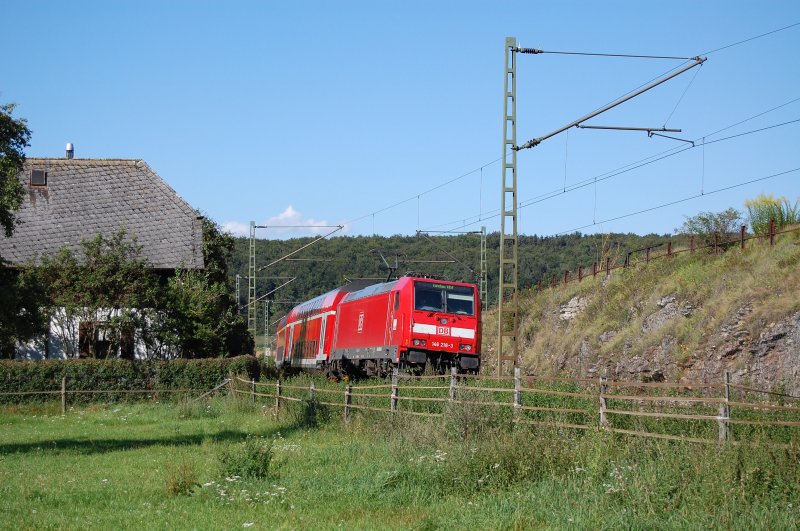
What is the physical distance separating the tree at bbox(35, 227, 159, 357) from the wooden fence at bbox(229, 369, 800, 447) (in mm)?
11226

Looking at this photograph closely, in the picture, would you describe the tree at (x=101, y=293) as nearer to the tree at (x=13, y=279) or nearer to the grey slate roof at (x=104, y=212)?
the grey slate roof at (x=104, y=212)

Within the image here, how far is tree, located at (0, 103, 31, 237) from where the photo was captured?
1738 cm

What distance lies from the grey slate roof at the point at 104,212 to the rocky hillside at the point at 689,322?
15.1 m

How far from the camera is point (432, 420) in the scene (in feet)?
53.0

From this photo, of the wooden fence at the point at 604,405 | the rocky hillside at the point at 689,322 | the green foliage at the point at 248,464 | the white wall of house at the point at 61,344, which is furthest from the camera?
the white wall of house at the point at 61,344

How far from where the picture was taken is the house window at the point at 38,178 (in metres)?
38.9

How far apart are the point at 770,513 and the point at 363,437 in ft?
31.6

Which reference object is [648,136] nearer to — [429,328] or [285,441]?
[429,328]

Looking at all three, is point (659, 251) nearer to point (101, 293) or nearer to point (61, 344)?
point (101, 293)

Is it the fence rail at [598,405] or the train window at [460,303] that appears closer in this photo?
the fence rail at [598,405]

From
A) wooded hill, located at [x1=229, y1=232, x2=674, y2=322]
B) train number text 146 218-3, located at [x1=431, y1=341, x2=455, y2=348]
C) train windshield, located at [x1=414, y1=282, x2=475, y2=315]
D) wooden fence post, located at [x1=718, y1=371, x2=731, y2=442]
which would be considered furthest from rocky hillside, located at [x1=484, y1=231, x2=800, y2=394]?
wooded hill, located at [x1=229, y1=232, x2=674, y2=322]

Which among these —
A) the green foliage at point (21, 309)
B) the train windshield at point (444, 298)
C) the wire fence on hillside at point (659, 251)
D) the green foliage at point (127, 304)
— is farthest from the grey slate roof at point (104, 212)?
the wire fence on hillside at point (659, 251)

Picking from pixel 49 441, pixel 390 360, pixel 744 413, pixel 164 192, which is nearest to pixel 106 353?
pixel 164 192

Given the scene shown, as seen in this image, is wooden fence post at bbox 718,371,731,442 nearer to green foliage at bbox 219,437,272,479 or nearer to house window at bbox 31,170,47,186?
green foliage at bbox 219,437,272,479
